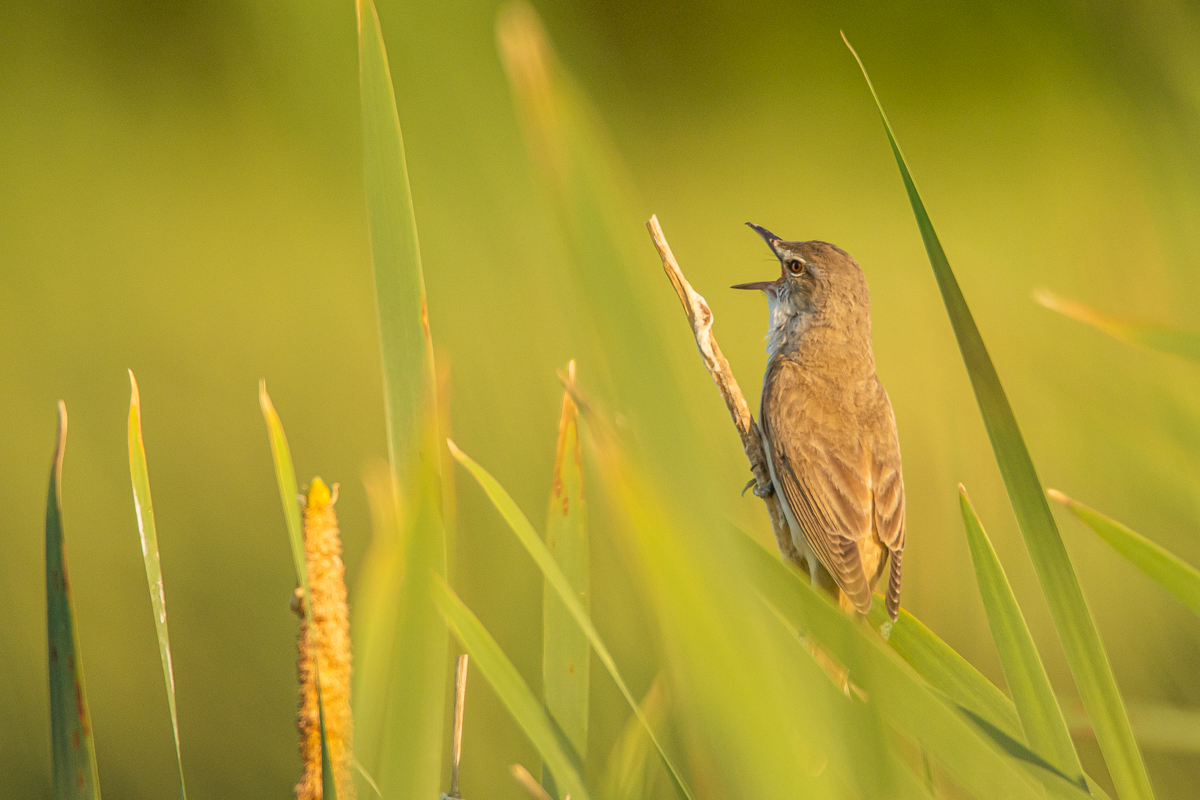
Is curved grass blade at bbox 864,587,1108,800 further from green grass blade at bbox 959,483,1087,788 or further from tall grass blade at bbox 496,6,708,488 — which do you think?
tall grass blade at bbox 496,6,708,488

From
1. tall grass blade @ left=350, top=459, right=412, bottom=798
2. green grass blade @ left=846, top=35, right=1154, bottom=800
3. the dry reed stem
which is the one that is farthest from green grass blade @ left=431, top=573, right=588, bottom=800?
the dry reed stem

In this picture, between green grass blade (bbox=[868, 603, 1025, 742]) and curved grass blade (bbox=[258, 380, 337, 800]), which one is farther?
green grass blade (bbox=[868, 603, 1025, 742])

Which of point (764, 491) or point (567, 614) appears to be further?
point (764, 491)

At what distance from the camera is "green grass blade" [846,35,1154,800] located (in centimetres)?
38

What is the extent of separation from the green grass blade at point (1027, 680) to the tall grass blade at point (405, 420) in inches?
11.0

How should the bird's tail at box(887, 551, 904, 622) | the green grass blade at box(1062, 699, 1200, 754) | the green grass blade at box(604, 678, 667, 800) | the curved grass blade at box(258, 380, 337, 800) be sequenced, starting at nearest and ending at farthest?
the curved grass blade at box(258, 380, 337, 800) < the green grass blade at box(604, 678, 667, 800) < the green grass blade at box(1062, 699, 1200, 754) < the bird's tail at box(887, 551, 904, 622)

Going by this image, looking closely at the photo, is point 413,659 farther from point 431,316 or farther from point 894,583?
point 431,316

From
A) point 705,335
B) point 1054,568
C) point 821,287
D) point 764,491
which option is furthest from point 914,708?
point 821,287

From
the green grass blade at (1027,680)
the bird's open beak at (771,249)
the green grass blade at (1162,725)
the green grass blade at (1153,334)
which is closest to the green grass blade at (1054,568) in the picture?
the green grass blade at (1027,680)

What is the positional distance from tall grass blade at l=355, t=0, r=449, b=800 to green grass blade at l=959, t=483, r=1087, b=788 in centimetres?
28

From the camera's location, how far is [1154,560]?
41 cm

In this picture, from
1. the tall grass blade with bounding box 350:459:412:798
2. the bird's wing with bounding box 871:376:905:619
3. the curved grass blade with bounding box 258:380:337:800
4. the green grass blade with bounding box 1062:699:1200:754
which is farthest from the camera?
the bird's wing with bounding box 871:376:905:619

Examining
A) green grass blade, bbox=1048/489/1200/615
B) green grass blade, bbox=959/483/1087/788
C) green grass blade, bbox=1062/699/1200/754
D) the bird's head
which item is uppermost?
the bird's head

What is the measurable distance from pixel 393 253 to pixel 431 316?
1488 mm
